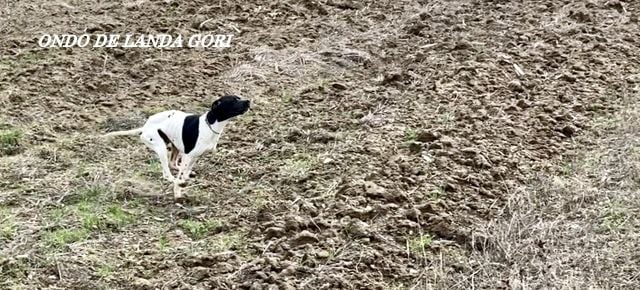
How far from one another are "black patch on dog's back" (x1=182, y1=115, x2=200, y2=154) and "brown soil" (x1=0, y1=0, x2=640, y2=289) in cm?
29

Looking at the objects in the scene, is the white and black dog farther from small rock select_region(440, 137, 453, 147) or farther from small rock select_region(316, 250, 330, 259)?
small rock select_region(440, 137, 453, 147)

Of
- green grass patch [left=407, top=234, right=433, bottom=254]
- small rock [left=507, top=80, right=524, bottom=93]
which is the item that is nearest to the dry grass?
green grass patch [left=407, top=234, right=433, bottom=254]

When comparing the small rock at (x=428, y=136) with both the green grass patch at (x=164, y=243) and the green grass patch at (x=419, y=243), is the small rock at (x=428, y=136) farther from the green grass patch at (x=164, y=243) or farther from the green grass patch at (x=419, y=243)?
the green grass patch at (x=164, y=243)

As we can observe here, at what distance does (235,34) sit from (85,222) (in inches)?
94.2

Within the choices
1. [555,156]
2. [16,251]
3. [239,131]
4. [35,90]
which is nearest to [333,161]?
[239,131]

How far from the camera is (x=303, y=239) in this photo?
315cm

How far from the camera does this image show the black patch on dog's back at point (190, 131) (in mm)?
3363

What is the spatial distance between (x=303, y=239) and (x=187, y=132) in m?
0.66

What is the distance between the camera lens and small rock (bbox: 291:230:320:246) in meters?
3.15

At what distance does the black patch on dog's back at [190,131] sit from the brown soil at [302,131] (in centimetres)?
29

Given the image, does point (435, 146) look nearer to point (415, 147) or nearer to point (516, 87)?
point (415, 147)

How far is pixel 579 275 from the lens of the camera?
3.03 metres

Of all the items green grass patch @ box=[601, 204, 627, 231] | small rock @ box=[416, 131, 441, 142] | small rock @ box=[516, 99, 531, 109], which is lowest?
green grass patch @ box=[601, 204, 627, 231]

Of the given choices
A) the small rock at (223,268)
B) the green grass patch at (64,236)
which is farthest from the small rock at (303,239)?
the green grass patch at (64,236)
